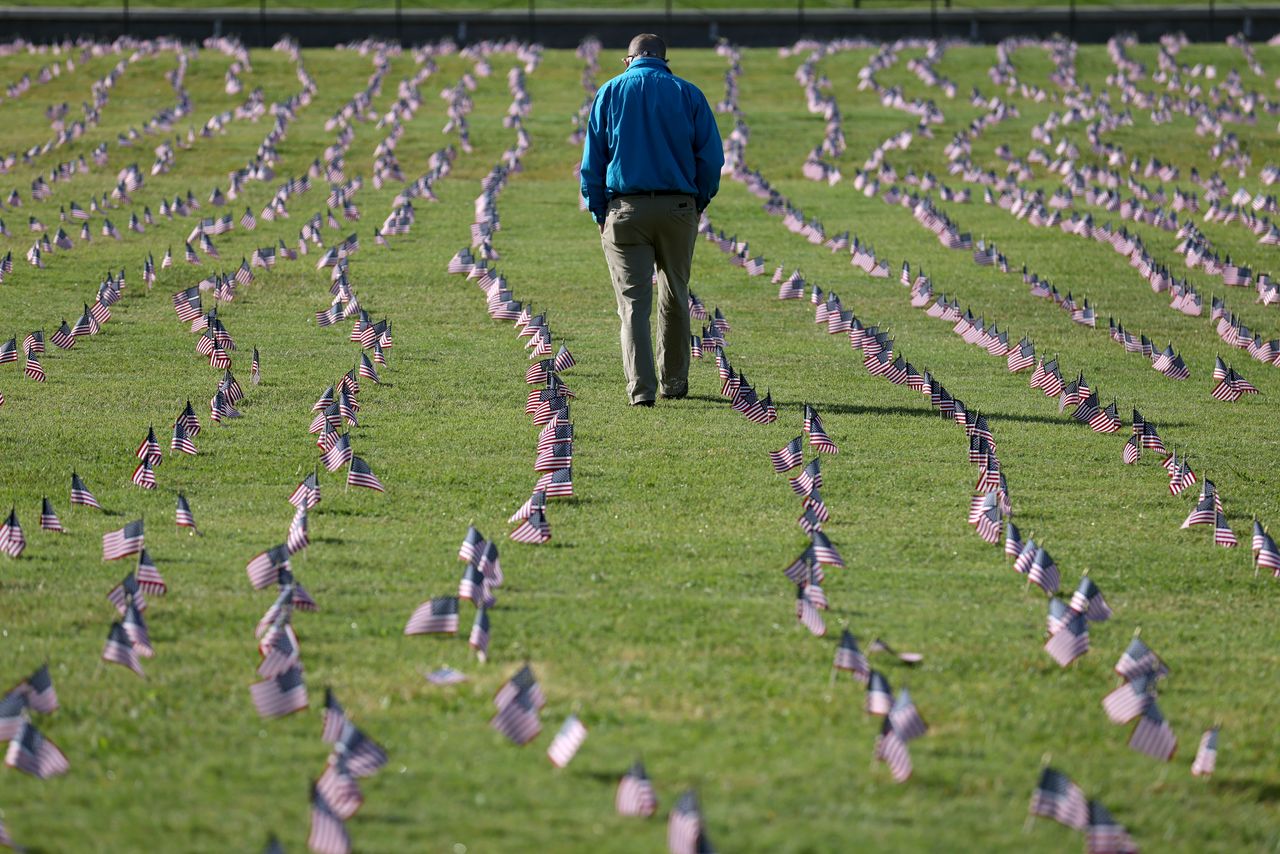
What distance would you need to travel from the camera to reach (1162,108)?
33094 mm

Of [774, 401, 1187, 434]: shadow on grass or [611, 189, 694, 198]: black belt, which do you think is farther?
[774, 401, 1187, 434]: shadow on grass

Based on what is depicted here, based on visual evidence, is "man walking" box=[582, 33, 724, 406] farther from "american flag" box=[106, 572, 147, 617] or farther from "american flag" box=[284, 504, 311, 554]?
"american flag" box=[106, 572, 147, 617]

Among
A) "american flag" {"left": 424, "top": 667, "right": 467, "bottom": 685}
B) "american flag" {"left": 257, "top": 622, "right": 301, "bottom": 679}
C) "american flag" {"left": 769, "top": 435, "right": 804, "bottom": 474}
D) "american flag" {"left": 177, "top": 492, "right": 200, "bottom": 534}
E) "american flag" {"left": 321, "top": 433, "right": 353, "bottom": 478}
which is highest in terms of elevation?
"american flag" {"left": 769, "top": 435, "right": 804, "bottom": 474}

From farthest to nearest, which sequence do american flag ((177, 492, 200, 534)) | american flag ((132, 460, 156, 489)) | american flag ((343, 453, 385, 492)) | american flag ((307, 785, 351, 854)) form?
american flag ((132, 460, 156, 489)) → american flag ((343, 453, 385, 492)) → american flag ((177, 492, 200, 534)) → american flag ((307, 785, 351, 854))

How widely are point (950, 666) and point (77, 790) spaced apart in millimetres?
3247

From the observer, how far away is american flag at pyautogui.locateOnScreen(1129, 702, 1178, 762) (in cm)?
620

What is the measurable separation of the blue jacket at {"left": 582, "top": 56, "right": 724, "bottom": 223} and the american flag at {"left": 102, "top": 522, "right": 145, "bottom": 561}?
14.5 ft

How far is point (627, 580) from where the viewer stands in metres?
8.38

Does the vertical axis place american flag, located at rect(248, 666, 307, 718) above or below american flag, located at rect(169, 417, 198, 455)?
below

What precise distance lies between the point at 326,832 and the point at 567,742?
37.7 inches

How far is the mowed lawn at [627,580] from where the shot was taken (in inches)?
229

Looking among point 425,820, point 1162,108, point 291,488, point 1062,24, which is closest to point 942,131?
point 1162,108

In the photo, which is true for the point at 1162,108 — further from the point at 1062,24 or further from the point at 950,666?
the point at 950,666

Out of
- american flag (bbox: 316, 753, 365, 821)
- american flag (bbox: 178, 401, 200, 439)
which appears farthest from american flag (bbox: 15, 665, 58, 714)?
american flag (bbox: 178, 401, 200, 439)
